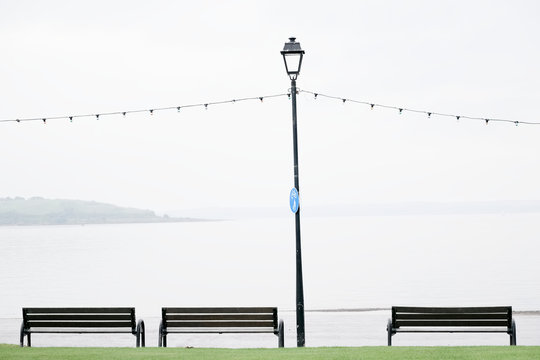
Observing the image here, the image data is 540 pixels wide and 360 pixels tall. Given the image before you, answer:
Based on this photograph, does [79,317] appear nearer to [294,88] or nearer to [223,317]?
[223,317]

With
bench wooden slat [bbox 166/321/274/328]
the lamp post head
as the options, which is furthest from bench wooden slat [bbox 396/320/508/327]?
the lamp post head

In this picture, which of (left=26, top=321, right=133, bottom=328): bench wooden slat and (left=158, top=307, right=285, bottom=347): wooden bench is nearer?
(left=158, top=307, right=285, bottom=347): wooden bench

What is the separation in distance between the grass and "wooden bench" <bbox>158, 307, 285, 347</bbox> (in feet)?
3.30

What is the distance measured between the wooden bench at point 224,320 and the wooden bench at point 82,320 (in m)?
0.58

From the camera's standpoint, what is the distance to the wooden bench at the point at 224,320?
1302cm

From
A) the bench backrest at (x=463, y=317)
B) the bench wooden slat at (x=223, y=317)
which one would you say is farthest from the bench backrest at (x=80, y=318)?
the bench backrest at (x=463, y=317)

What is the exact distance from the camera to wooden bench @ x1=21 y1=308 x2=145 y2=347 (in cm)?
1336

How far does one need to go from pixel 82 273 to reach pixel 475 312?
45.0m

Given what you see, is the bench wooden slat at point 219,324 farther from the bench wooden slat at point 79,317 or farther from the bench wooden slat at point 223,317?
the bench wooden slat at point 79,317

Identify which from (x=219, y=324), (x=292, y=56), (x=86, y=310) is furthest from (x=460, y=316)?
(x=86, y=310)

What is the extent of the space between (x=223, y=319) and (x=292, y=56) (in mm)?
4697

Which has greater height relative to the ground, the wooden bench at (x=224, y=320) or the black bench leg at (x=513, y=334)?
the wooden bench at (x=224, y=320)

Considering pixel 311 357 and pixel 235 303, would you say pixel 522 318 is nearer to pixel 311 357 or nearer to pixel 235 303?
pixel 311 357

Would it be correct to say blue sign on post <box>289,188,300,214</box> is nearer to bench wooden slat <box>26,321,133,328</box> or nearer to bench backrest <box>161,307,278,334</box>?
bench backrest <box>161,307,278,334</box>
